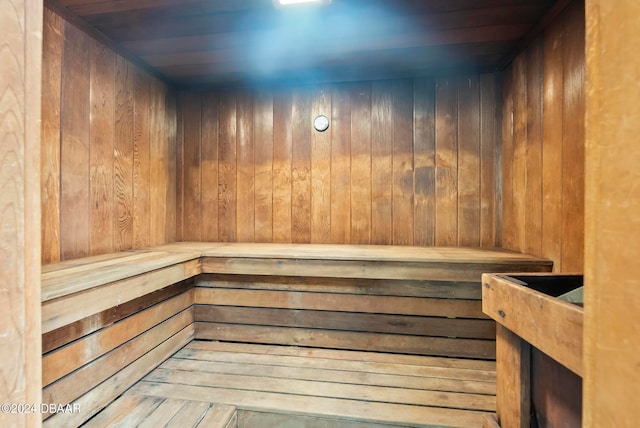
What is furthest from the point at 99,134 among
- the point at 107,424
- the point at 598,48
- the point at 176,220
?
the point at 598,48

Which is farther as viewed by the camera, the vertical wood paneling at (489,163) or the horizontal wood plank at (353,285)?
the vertical wood paneling at (489,163)

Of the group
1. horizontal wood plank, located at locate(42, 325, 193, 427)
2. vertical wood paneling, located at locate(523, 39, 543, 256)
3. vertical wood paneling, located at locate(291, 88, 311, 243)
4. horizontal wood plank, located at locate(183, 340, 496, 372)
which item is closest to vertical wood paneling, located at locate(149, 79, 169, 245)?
horizontal wood plank, located at locate(42, 325, 193, 427)

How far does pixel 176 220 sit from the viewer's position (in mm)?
2322

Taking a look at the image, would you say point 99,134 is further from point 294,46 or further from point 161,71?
point 294,46

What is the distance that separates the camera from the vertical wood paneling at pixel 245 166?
7.37 ft

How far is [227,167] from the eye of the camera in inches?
89.4

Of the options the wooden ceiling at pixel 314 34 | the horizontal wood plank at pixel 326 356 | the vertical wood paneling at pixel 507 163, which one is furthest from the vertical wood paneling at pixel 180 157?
the vertical wood paneling at pixel 507 163

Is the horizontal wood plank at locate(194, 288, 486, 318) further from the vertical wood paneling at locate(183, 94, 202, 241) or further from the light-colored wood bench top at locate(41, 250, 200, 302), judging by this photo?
the vertical wood paneling at locate(183, 94, 202, 241)

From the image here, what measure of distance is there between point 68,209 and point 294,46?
5.03ft

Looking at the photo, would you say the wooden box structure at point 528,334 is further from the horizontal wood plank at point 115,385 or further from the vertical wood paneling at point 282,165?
the horizontal wood plank at point 115,385

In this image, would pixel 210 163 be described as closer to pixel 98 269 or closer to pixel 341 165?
pixel 341 165

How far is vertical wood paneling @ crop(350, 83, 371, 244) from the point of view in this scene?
6.94 feet

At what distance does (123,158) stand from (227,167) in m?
0.70

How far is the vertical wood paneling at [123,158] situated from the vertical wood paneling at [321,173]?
123 cm
